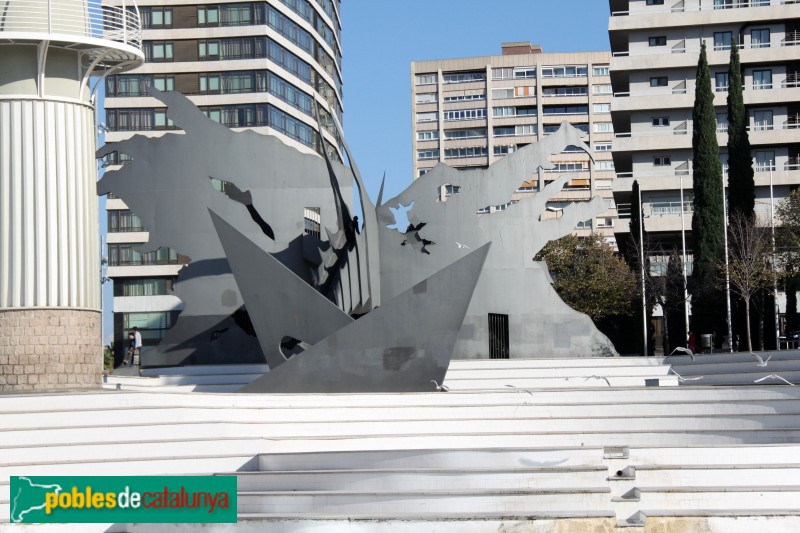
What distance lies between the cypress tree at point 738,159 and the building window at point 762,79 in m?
15.5

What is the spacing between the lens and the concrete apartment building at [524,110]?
318 feet

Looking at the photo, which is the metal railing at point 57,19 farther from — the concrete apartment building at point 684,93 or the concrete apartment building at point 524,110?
the concrete apartment building at point 524,110

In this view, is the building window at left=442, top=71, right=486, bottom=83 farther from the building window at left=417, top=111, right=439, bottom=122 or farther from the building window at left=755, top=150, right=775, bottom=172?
the building window at left=755, top=150, right=775, bottom=172

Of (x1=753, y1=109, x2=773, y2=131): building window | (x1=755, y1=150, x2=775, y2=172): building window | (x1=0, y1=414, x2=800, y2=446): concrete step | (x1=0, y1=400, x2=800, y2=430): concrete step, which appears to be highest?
(x1=753, y1=109, x2=773, y2=131): building window

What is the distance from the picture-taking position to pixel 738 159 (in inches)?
1783

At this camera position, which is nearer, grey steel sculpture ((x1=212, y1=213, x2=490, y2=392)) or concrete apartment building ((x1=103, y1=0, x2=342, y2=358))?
grey steel sculpture ((x1=212, y1=213, x2=490, y2=392))

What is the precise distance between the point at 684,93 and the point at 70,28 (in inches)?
1733

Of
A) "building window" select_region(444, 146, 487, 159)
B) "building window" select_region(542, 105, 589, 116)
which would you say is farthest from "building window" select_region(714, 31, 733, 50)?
"building window" select_region(444, 146, 487, 159)

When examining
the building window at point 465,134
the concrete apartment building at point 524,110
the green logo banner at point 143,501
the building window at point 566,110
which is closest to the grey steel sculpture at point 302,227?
the green logo banner at point 143,501

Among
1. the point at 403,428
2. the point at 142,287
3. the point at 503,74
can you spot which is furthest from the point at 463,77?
the point at 403,428

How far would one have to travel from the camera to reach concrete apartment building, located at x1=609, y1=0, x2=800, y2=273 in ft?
197

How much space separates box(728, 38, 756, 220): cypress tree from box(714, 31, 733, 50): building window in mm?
16209

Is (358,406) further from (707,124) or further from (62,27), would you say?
(707,124)

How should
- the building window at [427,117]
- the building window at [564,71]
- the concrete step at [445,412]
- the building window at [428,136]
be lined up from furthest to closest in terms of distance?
the building window at [427,117] < the building window at [428,136] < the building window at [564,71] < the concrete step at [445,412]
